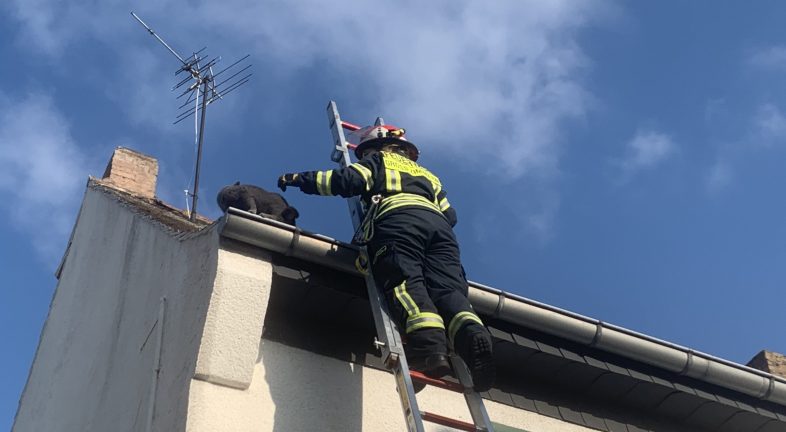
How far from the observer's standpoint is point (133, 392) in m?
5.13

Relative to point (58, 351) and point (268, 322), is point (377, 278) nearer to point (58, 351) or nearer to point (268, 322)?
point (268, 322)

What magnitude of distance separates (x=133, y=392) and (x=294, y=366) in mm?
957

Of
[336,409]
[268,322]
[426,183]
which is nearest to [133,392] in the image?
[268,322]

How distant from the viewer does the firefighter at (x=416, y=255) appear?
4582mm

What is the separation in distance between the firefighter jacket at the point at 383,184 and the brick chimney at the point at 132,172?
11.2ft

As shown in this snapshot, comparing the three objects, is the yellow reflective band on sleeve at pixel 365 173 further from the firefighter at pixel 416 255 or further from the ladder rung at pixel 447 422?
the ladder rung at pixel 447 422

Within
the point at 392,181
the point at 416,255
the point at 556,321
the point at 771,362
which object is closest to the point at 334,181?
the point at 392,181

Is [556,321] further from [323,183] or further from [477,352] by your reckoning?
[323,183]

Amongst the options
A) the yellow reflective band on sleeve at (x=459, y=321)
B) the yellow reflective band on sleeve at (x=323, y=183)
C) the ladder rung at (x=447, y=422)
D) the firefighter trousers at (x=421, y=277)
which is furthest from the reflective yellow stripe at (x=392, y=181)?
the ladder rung at (x=447, y=422)

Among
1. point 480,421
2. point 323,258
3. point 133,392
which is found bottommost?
point 480,421

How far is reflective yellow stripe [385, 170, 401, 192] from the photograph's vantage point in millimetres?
5574

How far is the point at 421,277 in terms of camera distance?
4980 millimetres

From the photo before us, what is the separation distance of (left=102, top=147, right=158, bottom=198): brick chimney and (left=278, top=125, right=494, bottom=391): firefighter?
3.47m

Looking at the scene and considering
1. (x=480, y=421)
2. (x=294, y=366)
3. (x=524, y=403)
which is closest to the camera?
(x=480, y=421)
